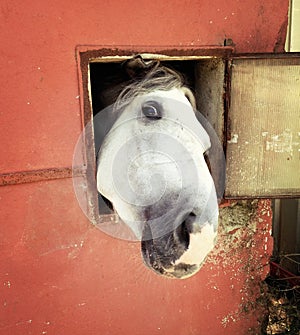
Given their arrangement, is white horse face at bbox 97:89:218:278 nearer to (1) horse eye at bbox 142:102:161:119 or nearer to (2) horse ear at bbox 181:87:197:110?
(1) horse eye at bbox 142:102:161:119

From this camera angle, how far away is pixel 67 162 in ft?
5.03

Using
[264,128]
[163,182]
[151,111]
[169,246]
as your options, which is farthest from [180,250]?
[264,128]

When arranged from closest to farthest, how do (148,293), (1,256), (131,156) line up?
(131,156) → (1,256) → (148,293)

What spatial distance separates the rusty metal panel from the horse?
0.36 metres

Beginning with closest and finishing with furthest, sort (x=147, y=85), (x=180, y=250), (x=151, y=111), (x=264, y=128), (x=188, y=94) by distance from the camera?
(x=180, y=250), (x=151, y=111), (x=147, y=85), (x=188, y=94), (x=264, y=128)

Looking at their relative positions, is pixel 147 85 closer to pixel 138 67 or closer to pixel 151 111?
pixel 138 67

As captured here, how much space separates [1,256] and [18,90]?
62cm

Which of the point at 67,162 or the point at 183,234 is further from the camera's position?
the point at 67,162

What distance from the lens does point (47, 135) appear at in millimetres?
1479

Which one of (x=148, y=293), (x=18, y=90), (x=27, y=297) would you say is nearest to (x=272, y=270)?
(x=148, y=293)

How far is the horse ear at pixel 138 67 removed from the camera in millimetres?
1419

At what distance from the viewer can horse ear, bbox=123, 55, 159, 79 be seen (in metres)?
1.42

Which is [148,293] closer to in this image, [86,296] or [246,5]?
[86,296]

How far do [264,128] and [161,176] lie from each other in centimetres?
74
